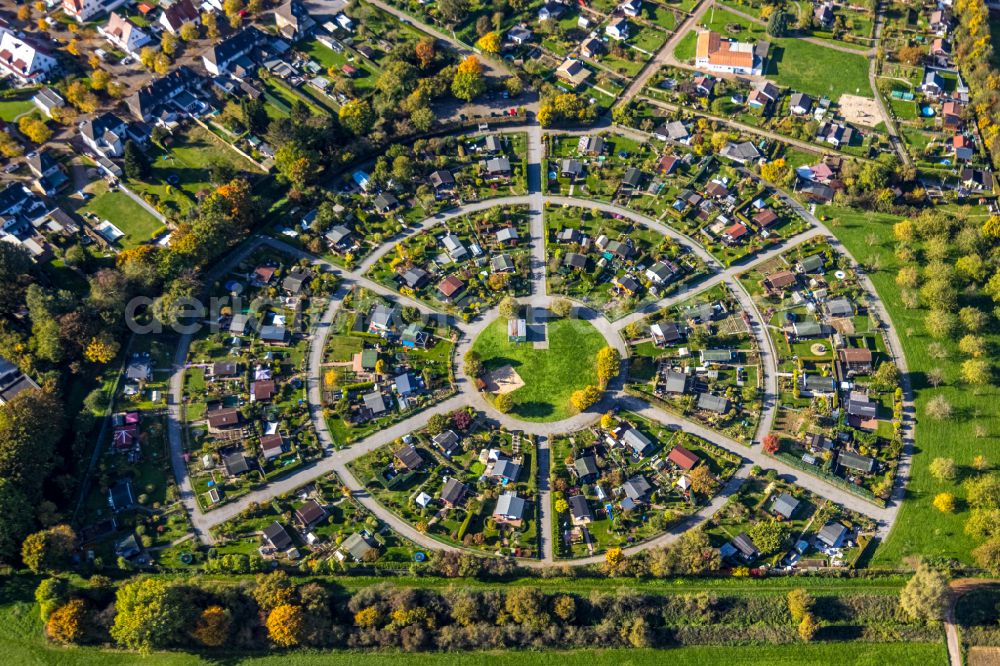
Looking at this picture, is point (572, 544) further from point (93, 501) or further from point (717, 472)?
point (93, 501)

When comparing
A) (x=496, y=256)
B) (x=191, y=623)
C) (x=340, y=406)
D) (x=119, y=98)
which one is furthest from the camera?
(x=119, y=98)

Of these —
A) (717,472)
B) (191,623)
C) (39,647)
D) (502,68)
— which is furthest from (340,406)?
(502,68)

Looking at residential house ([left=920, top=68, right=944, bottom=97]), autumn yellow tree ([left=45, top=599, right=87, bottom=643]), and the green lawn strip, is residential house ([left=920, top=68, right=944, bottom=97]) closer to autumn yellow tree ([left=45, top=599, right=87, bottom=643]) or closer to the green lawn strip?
the green lawn strip

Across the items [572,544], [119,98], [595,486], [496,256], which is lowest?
[572,544]

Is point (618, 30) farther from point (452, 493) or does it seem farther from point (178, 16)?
point (452, 493)

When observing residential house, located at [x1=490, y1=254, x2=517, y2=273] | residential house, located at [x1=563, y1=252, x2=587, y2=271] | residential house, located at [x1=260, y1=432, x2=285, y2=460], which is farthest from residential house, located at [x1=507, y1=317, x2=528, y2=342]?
residential house, located at [x1=260, y1=432, x2=285, y2=460]

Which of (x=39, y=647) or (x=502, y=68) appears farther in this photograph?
(x=502, y=68)

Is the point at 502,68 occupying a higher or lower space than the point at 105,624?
higher
